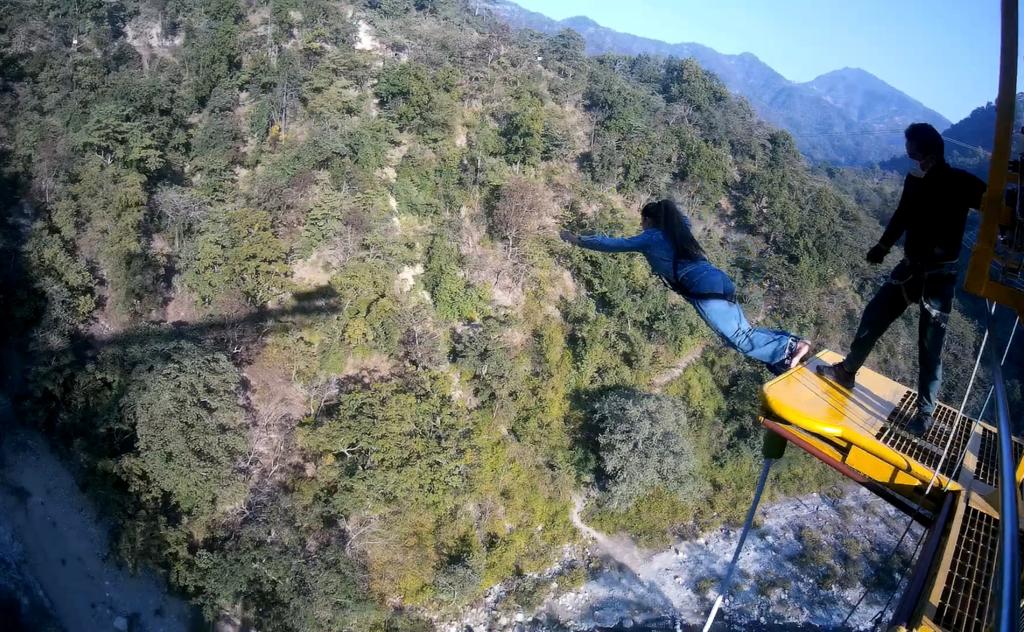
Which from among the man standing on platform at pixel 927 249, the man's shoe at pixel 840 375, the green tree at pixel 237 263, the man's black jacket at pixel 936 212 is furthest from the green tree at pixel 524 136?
the man's black jacket at pixel 936 212

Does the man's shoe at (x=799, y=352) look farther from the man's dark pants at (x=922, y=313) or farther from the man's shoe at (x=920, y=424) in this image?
the man's shoe at (x=920, y=424)

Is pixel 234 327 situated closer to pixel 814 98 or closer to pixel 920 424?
pixel 920 424

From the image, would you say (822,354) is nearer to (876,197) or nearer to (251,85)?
(251,85)

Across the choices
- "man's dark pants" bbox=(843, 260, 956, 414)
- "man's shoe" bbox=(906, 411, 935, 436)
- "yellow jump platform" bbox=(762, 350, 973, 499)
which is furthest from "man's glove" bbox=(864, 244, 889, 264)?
"man's shoe" bbox=(906, 411, 935, 436)

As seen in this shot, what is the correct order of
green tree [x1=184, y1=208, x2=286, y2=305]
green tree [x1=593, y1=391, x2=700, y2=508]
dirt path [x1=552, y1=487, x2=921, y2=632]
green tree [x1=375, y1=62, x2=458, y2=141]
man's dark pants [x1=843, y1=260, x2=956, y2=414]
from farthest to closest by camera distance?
1. green tree [x1=375, y1=62, x2=458, y2=141]
2. green tree [x1=593, y1=391, x2=700, y2=508]
3. green tree [x1=184, y1=208, x2=286, y2=305]
4. dirt path [x1=552, y1=487, x2=921, y2=632]
5. man's dark pants [x1=843, y1=260, x2=956, y2=414]

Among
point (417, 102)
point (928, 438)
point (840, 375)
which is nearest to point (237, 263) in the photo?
point (417, 102)

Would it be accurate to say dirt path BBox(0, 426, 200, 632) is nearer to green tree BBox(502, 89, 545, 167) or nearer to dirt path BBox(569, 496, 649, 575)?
dirt path BBox(569, 496, 649, 575)

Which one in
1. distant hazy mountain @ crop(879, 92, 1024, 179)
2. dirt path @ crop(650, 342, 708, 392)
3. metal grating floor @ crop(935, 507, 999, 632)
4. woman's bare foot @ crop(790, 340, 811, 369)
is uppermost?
distant hazy mountain @ crop(879, 92, 1024, 179)

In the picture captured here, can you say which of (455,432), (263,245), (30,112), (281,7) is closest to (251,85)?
(281,7)
